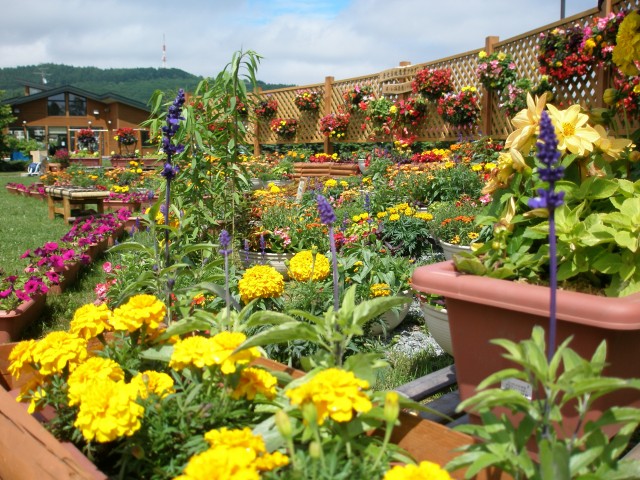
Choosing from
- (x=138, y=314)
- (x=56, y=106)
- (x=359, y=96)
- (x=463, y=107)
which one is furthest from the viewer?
(x=56, y=106)

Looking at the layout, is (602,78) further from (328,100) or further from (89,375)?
(328,100)

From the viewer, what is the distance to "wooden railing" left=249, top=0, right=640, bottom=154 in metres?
6.82

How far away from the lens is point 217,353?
1220 millimetres

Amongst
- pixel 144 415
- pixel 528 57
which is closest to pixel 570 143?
pixel 144 415

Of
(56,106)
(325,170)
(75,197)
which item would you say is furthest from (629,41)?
(56,106)

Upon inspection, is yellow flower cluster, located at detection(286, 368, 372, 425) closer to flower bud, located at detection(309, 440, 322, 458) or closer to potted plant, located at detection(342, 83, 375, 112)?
flower bud, located at detection(309, 440, 322, 458)

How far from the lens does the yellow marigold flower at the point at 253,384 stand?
4.10ft

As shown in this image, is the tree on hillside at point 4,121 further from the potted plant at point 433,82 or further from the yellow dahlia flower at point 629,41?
the yellow dahlia flower at point 629,41

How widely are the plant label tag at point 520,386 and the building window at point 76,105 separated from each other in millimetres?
42837

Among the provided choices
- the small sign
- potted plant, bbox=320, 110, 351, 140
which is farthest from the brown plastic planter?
potted plant, bbox=320, 110, 351, 140

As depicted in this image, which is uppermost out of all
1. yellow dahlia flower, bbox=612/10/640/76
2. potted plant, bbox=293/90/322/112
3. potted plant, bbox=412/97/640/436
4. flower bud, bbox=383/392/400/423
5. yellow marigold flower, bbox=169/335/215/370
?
potted plant, bbox=293/90/322/112

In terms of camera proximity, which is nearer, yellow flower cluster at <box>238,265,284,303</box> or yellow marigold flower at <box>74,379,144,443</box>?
yellow marigold flower at <box>74,379,144,443</box>

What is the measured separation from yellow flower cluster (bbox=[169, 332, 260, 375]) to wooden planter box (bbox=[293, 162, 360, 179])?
8439 mm

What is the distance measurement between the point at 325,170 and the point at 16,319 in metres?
7.46
